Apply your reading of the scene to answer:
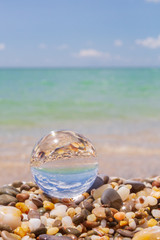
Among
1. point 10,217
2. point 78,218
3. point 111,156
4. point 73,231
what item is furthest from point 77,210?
point 111,156

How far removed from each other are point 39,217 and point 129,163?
339 centimetres

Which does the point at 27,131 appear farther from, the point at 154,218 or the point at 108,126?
the point at 154,218

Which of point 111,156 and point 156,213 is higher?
point 156,213

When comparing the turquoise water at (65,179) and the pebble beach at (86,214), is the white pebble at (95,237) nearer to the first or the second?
the pebble beach at (86,214)

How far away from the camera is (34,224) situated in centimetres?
245

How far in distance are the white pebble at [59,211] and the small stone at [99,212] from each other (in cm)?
24

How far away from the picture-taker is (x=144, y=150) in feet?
22.6

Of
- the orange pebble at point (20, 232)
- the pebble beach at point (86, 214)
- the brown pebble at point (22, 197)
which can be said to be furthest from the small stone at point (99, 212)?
the brown pebble at point (22, 197)

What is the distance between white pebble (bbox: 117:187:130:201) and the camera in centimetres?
286

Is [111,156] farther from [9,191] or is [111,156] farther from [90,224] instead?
[90,224]

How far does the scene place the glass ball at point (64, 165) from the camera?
2760 millimetres

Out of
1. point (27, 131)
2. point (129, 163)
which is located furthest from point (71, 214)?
point (27, 131)

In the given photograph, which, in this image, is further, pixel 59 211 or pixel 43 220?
pixel 59 211

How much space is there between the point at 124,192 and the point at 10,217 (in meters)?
0.95
